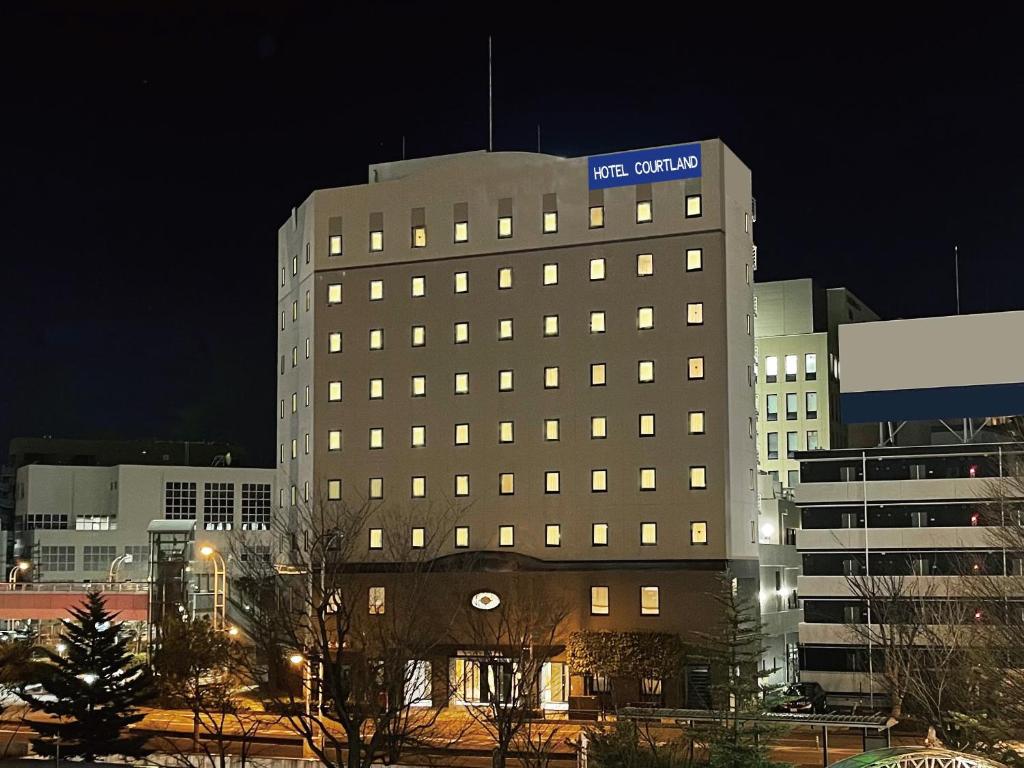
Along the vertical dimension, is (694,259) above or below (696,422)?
above

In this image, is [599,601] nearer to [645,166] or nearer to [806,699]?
[806,699]

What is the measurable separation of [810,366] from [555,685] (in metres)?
36.9

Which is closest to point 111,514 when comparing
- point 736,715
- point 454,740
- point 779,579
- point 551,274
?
point 551,274

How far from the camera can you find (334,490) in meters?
66.4

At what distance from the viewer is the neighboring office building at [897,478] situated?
206ft

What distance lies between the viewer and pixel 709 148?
2419 inches

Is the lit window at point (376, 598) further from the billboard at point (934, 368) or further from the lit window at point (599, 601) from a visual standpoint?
the billboard at point (934, 368)

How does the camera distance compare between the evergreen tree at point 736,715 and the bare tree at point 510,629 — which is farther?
the bare tree at point 510,629

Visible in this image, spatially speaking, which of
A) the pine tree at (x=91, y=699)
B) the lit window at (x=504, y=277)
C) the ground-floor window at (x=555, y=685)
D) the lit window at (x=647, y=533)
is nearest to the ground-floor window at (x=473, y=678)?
the ground-floor window at (x=555, y=685)

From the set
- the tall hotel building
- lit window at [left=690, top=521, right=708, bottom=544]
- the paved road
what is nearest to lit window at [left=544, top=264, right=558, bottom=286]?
the tall hotel building

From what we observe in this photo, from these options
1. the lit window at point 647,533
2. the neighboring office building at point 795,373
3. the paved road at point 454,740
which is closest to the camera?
the paved road at point 454,740

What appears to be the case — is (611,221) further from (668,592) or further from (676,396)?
(668,592)

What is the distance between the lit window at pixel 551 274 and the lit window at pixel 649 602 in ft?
50.1

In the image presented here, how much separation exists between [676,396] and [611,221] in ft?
29.9
